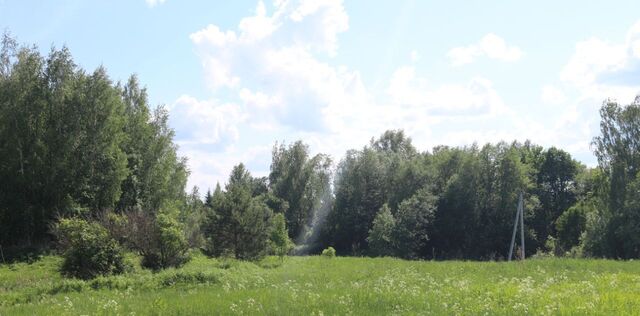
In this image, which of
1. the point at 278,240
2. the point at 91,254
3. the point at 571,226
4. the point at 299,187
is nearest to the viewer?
the point at 91,254

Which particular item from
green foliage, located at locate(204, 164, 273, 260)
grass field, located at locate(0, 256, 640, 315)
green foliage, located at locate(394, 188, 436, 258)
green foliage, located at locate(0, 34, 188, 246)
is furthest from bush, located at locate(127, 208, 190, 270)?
green foliage, located at locate(394, 188, 436, 258)

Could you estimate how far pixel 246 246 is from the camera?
3428cm

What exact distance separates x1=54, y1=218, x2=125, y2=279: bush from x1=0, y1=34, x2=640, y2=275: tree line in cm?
9

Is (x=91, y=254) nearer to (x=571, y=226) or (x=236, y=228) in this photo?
(x=236, y=228)

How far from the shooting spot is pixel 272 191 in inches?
3169

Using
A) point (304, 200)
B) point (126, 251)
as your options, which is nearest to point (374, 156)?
point (304, 200)

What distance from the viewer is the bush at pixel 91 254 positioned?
69.8 feet

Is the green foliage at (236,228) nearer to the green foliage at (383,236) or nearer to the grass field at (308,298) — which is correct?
the grass field at (308,298)

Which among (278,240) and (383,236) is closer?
(278,240)

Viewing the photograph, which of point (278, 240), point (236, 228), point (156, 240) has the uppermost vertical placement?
point (236, 228)

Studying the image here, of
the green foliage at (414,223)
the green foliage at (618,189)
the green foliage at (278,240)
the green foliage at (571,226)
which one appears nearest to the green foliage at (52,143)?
the green foliage at (278,240)

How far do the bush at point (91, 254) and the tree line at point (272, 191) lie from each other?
9 centimetres

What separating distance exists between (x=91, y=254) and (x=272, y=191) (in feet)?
194

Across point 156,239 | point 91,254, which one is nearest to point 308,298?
point 91,254
